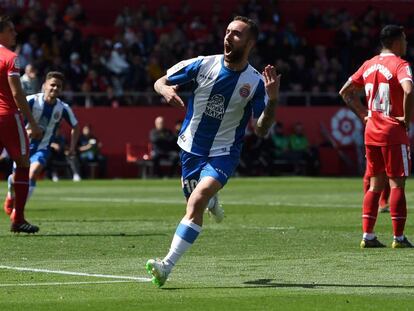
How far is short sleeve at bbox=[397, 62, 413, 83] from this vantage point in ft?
47.1

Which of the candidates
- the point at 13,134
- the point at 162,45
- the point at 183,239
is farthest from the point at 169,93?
the point at 162,45

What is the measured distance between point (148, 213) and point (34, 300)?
37.6 feet

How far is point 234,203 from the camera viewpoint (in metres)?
24.4

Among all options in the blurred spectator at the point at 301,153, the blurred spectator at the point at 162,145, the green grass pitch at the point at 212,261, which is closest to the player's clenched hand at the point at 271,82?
the green grass pitch at the point at 212,261

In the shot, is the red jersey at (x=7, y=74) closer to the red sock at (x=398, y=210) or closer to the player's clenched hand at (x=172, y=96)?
the player's clenched hand at (x=172, y=96)

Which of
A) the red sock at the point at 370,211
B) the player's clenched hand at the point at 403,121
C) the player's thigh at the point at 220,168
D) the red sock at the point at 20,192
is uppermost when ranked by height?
the player's thigh at the point at 220,168

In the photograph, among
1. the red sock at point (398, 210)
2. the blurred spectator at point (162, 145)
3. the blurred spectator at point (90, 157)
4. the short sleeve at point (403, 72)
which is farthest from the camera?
the blurred spectator at point (162, 145)

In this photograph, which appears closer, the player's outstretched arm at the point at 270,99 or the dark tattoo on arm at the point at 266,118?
the player's outstretched arm at the point at 270,99

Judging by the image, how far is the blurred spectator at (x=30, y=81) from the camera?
102 ft

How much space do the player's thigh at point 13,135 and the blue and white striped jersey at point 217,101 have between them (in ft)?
14.7

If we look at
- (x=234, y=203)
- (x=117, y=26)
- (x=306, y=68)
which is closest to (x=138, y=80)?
(x=117, y=26)

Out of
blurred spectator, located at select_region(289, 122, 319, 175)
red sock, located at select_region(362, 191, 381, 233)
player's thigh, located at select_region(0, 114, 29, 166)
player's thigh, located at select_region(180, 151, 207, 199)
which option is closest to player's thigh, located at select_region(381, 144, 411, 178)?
red sock, located at select_region(362, 191, 381, 233)

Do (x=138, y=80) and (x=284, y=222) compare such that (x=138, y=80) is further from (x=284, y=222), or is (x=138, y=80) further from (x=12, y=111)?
(x=12, y=111)

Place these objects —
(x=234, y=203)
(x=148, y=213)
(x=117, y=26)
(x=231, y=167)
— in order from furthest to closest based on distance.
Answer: (x=117, y=26) → (x=234, y=203) → (x=148, y=213) → (x=231, y=167)
